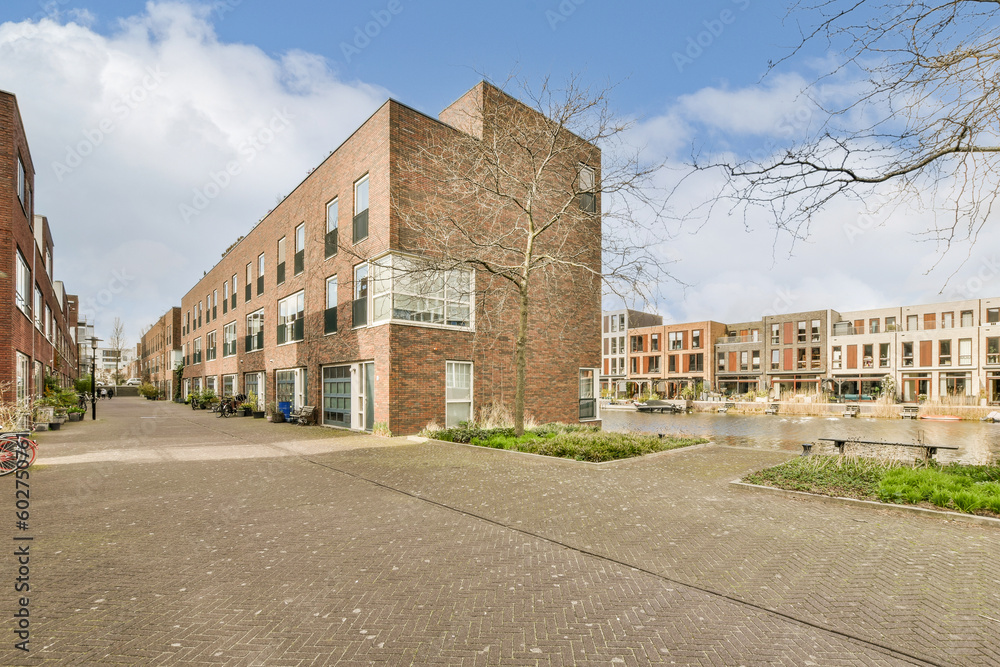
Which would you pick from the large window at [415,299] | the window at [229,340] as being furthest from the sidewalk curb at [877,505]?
the window at [229,340]

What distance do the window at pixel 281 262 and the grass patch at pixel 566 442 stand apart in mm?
13906

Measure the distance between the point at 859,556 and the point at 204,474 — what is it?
1005 centimetres

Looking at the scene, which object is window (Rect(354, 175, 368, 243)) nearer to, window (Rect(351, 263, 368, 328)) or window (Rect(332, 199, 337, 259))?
window (Rect(351, 263, 368, 328))

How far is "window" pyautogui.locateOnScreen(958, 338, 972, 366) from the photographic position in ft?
154

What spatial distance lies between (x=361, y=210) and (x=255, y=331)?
1446 cm

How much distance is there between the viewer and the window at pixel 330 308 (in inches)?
760

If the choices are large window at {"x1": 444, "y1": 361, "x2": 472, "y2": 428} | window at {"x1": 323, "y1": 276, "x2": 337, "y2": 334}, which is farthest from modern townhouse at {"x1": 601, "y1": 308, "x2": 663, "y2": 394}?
large window at {"x1": 444, "y1": 361, "x2": 472, "y2": 428}

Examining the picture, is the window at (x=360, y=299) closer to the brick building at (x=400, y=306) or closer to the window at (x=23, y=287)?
the brick building at (x=400, y=306)

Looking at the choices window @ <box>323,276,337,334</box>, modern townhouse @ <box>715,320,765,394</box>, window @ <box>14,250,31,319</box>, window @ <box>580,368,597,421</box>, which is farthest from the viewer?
modern townhouse @ <box>715,320,765,394</box>

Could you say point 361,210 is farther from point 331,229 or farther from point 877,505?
point 877,505

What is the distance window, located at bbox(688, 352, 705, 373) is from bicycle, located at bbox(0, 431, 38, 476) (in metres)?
66.9

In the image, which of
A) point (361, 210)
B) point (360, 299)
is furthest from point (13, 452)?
point (361, 210)

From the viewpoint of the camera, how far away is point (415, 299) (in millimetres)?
16078

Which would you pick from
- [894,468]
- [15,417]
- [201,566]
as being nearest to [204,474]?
[201,566]
